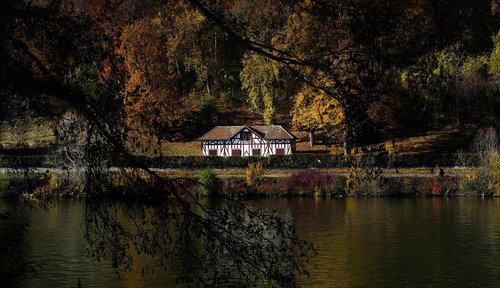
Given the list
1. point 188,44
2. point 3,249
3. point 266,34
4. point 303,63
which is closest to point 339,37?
point 303,63

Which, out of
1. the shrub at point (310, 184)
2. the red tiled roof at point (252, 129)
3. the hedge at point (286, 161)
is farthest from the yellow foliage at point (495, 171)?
the red tiled roof at point (252, 129)

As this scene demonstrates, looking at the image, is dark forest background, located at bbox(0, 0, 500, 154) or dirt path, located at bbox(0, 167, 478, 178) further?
dirt path, located at bbox(0, 167, 478, 178)

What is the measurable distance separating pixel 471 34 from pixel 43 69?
6297 centimetres

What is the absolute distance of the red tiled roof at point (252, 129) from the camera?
58.7m

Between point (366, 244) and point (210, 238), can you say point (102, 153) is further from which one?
point (366, 244)

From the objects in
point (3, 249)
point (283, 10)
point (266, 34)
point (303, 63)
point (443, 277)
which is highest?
point (266, 34)

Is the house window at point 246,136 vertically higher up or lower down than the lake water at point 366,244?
higher up

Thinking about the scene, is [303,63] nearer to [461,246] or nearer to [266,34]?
[461,246]

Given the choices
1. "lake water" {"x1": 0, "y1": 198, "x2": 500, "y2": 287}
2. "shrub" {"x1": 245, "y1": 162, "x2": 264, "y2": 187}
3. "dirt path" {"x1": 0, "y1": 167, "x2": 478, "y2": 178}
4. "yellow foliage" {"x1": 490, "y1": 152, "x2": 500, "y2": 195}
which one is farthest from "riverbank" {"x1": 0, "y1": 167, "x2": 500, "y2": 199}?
"lake water" {"x1": 0, "y1": 198, "x2": 500, "y2": 287}

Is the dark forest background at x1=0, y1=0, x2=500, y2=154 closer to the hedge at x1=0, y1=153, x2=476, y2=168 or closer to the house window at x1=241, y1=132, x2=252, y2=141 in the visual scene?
the hedge at x1=0, y1=153, x2=476, y2=168

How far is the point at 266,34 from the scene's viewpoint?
5784cm

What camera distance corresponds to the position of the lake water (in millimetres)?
22469

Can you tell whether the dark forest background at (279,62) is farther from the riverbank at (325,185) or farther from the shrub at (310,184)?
the shrub at (310,184)

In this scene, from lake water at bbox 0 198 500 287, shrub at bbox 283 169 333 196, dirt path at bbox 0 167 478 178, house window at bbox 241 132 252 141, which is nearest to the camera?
lake water at bbox 0 198 500 287
